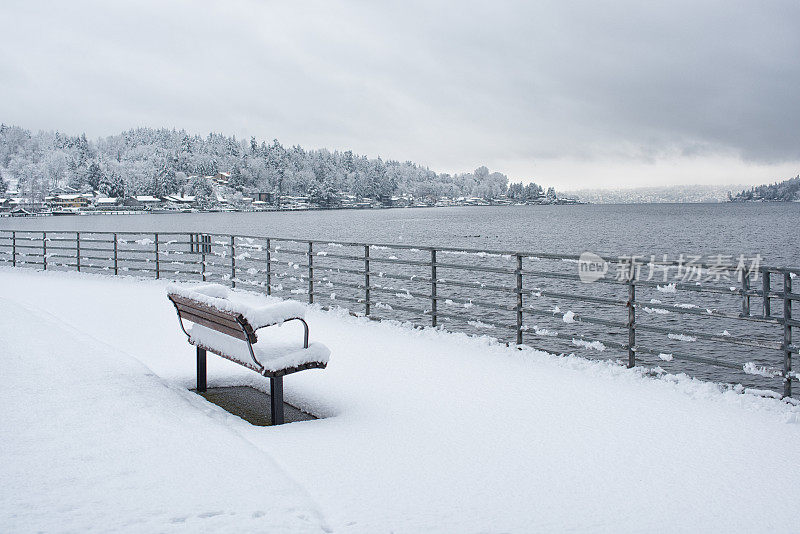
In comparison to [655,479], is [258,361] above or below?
above

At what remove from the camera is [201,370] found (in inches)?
266

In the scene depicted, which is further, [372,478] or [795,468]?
[795,468]

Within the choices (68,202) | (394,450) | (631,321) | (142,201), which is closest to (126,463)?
(394,450)

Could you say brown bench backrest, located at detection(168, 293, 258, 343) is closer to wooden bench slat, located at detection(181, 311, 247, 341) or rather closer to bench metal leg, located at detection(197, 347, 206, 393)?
wooden bench slat, located at detection(181, 311, 247, 341)

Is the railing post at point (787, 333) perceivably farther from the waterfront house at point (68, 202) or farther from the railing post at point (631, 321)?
the waterfront house at point (68, 202)

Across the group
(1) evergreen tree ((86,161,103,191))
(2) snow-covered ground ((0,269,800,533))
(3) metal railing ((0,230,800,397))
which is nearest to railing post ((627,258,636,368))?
(3) metal railing ((0,230,800,397))

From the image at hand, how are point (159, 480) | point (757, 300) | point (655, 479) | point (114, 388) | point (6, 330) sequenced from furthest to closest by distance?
point (757, 300) → point (6, 330) → point (114, 388) → point (655, 479) → point (159, 480)

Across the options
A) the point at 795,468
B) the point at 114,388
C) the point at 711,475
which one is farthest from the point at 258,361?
the point at 795,468

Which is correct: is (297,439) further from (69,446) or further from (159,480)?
(69,446)

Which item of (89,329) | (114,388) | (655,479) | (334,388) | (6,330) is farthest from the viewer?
(89,329)

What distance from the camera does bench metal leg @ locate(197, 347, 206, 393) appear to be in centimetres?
673

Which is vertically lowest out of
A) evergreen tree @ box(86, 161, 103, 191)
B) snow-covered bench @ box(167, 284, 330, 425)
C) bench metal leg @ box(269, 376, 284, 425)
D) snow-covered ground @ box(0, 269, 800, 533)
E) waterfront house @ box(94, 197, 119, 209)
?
snow-covered ground @ box(0, 269, 800, 533)

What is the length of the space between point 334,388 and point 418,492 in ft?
9.23

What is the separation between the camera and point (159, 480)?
4.18m
